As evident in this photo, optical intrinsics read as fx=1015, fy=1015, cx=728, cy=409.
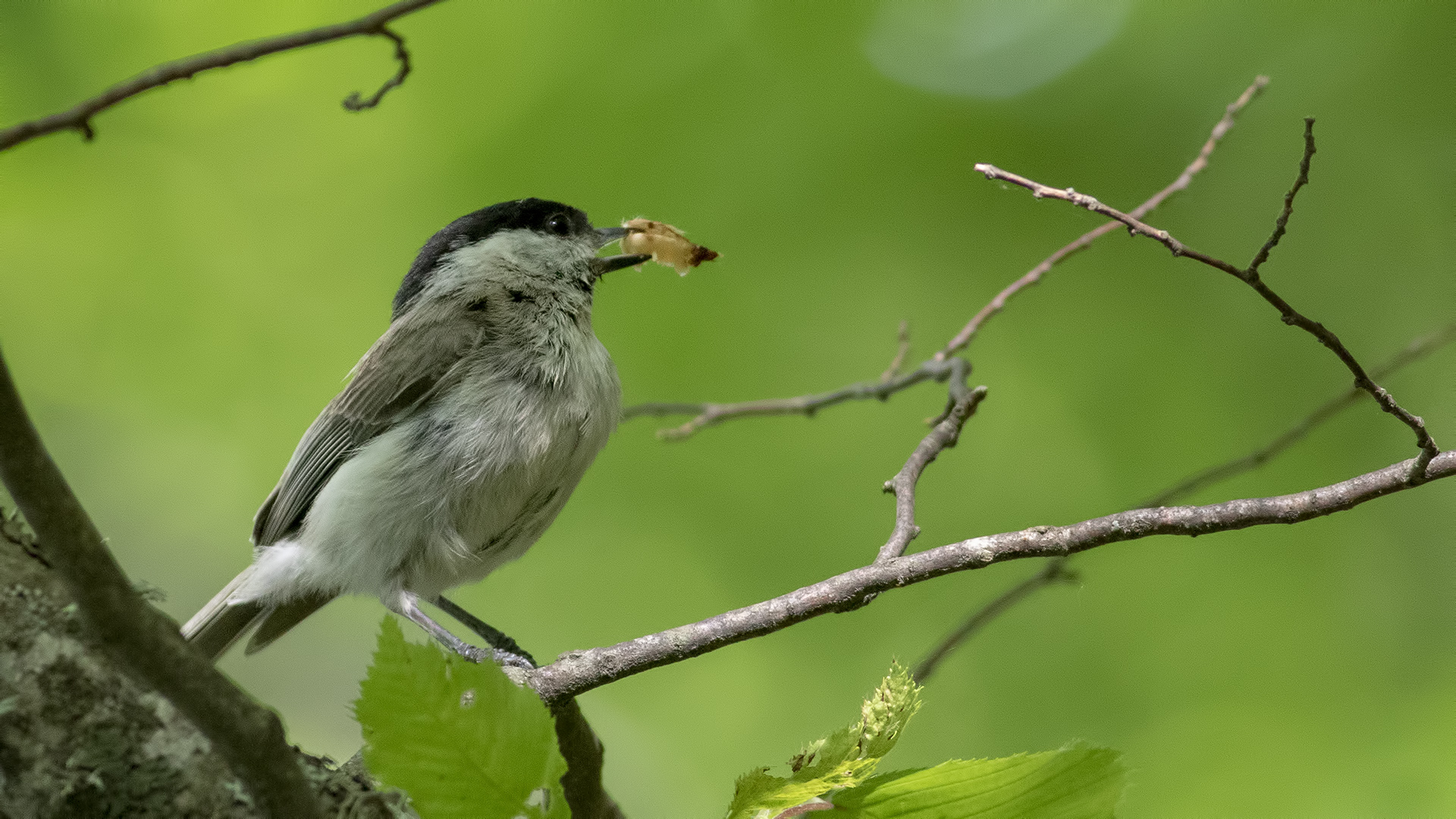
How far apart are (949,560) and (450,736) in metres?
0.92

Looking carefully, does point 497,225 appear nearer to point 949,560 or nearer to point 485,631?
point 485,631

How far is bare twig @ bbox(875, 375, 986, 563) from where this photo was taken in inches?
72.6

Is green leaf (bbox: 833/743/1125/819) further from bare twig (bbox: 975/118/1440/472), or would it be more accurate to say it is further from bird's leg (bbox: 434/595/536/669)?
bird's leg (bbox: 434/595/536/669)

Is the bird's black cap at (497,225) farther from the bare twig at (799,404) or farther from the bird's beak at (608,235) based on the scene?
the bare twig at (799,404)

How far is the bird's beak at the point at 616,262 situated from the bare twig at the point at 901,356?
0.81 meters

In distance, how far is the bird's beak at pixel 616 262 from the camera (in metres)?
3.00

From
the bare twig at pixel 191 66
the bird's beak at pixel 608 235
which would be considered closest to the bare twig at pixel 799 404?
the bird's beak at pixel 608 235

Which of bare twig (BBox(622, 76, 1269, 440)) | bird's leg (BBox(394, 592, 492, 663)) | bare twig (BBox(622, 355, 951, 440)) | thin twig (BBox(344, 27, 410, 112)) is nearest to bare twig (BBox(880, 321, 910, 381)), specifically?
bare twig (BBox(622, 76, 1269, 440))

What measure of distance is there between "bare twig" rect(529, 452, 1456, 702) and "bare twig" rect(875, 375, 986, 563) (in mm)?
147

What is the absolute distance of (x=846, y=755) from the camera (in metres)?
0.93

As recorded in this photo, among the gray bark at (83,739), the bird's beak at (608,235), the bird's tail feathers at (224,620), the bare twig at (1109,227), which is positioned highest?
the bird's beak at (608,235)

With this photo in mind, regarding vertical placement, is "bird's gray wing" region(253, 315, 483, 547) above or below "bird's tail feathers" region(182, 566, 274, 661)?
above

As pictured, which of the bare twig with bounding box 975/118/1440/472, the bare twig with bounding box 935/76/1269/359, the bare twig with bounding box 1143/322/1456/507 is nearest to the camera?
the bare twig with bounding box 975/118/1440/472

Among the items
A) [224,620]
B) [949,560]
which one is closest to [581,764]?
[949,560]
